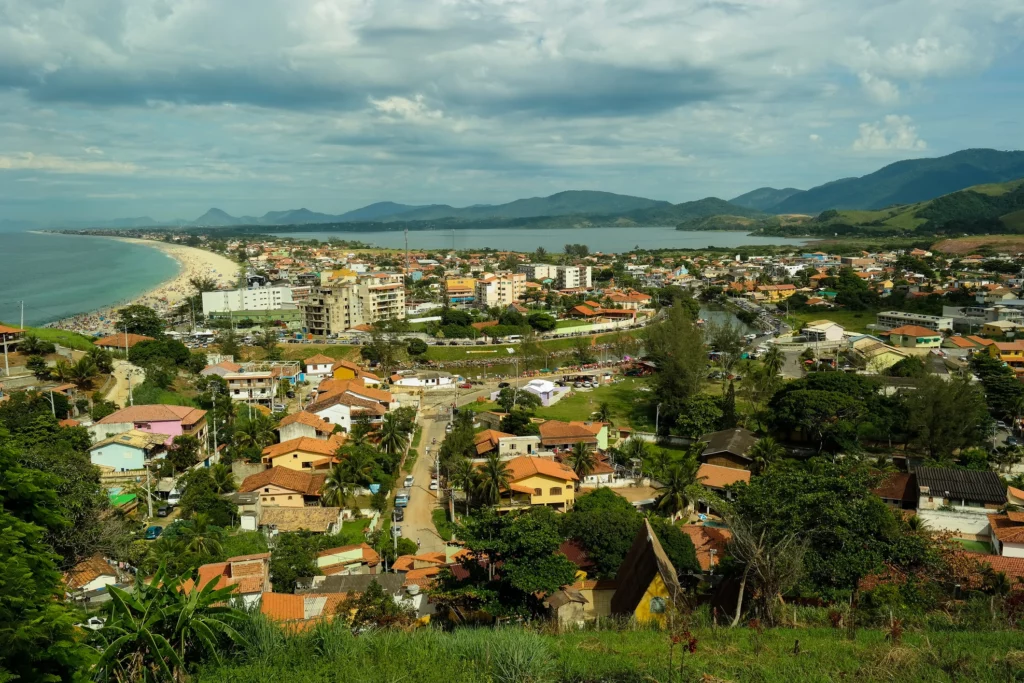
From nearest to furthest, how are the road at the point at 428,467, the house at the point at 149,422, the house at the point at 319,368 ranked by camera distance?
the road at the point at 428,467 < the house at the point at 149,422 < the house at the point at 319,368

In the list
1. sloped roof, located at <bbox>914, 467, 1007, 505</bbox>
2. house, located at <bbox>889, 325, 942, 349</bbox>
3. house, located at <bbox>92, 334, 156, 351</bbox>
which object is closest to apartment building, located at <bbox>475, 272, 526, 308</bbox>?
house, located at <bbox>92, 334, 156, 351</bbox>

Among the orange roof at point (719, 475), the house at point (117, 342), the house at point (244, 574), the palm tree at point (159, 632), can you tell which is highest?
the palm tree at point (159, 632)

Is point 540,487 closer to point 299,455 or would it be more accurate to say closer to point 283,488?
point 283,488

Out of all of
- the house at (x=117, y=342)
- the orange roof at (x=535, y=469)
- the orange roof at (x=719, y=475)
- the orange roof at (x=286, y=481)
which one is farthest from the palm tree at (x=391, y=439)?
the house at (x=117, y=342)

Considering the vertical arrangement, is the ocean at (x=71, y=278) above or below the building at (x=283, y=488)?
above

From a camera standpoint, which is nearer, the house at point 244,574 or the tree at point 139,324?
the house at point 244,574

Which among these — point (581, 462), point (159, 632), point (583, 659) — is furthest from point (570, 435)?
point (159, 632)

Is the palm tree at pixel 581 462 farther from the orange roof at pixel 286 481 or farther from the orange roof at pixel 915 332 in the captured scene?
the orange roof at pixel 915 332

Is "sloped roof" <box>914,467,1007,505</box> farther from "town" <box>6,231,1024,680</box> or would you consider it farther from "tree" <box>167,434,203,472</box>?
"tree" <box>167,434,203,472</box>
